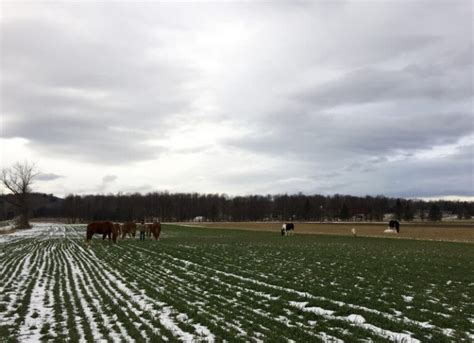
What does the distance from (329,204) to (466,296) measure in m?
171

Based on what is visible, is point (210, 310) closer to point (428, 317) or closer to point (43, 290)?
point (428, 317)

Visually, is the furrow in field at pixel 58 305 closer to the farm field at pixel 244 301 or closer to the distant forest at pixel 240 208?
the farm field at pixel 244 301

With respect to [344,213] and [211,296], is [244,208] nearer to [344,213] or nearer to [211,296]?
[344,213]

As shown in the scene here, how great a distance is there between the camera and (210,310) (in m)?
11.5

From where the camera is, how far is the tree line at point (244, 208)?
543ft

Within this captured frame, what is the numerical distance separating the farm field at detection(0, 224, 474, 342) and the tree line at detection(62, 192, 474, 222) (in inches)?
5614

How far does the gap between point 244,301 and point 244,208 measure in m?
166

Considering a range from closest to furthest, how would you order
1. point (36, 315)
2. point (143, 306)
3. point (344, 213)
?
point (36, 315) < point (143, 306) < point (344, 213)

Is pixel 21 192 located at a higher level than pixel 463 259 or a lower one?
higher

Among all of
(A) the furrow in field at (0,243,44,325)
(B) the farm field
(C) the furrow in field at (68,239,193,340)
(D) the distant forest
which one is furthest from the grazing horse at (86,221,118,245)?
(D) the distant forest

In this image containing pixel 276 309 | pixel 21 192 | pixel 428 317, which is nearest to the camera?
pixel 428 317

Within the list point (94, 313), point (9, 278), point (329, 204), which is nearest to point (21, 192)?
point (9, 278)

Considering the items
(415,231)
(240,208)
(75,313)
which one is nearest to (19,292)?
(75,313)

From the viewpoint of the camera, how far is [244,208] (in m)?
178
